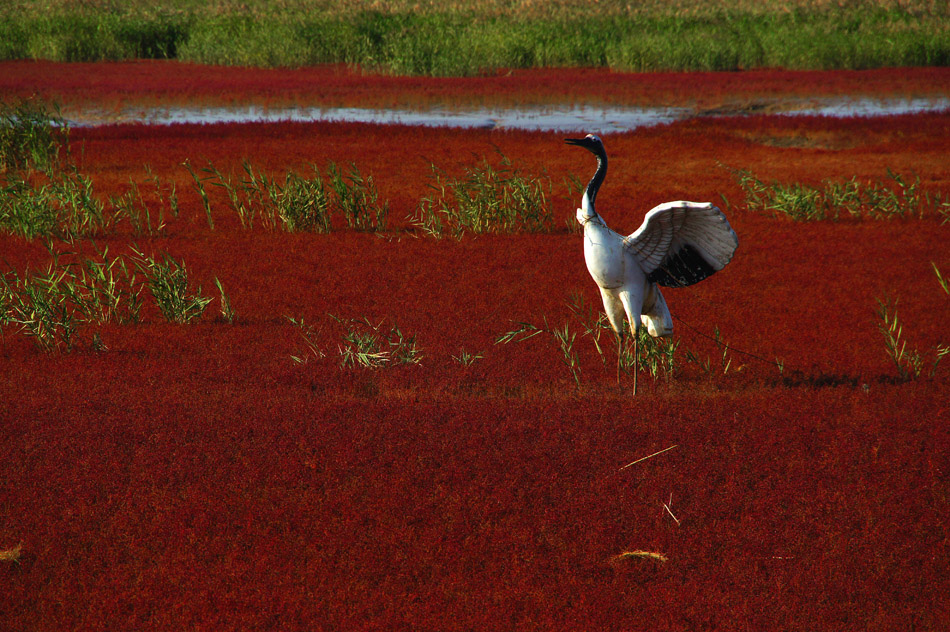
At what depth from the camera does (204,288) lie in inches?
247

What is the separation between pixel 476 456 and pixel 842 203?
5.99m

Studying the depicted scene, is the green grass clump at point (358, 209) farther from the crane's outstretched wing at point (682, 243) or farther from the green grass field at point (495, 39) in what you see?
the green grass field at point (495, 39)

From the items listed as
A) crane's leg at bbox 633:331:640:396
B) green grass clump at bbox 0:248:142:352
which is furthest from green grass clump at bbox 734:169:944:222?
green grass clump at bbox 0:248:142:352

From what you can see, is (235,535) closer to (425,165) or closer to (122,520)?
(122,520)

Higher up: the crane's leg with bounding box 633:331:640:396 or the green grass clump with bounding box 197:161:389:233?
the crane's leg with bounding box 633:331:640:396

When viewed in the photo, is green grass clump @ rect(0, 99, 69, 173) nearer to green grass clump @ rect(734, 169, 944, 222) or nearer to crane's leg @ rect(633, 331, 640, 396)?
green grass clump @ rect(734, 169, 944, 222)

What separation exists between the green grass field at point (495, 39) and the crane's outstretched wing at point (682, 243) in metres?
16.5

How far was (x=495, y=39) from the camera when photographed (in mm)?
21844

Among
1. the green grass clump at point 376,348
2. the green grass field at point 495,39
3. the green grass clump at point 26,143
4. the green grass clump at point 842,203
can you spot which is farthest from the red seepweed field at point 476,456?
the green grass field at point 495,39

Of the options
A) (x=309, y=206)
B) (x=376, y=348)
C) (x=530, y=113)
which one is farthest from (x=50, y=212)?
(x=530, y=113)

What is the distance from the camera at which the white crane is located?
4031mm

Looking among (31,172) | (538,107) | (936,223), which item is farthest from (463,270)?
(538,107)

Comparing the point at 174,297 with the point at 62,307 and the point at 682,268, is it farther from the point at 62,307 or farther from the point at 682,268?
the point at 682,268

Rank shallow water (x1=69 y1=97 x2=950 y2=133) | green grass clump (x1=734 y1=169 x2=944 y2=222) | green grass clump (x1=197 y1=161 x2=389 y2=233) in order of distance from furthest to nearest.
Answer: shallow water (x1=69 y1=97 x2=950 y2=133), green grass clump (x1=734 y1=169 x2=944 y2=222), green grass clump (x1=197 y1=161 x2=389 y2=233)
